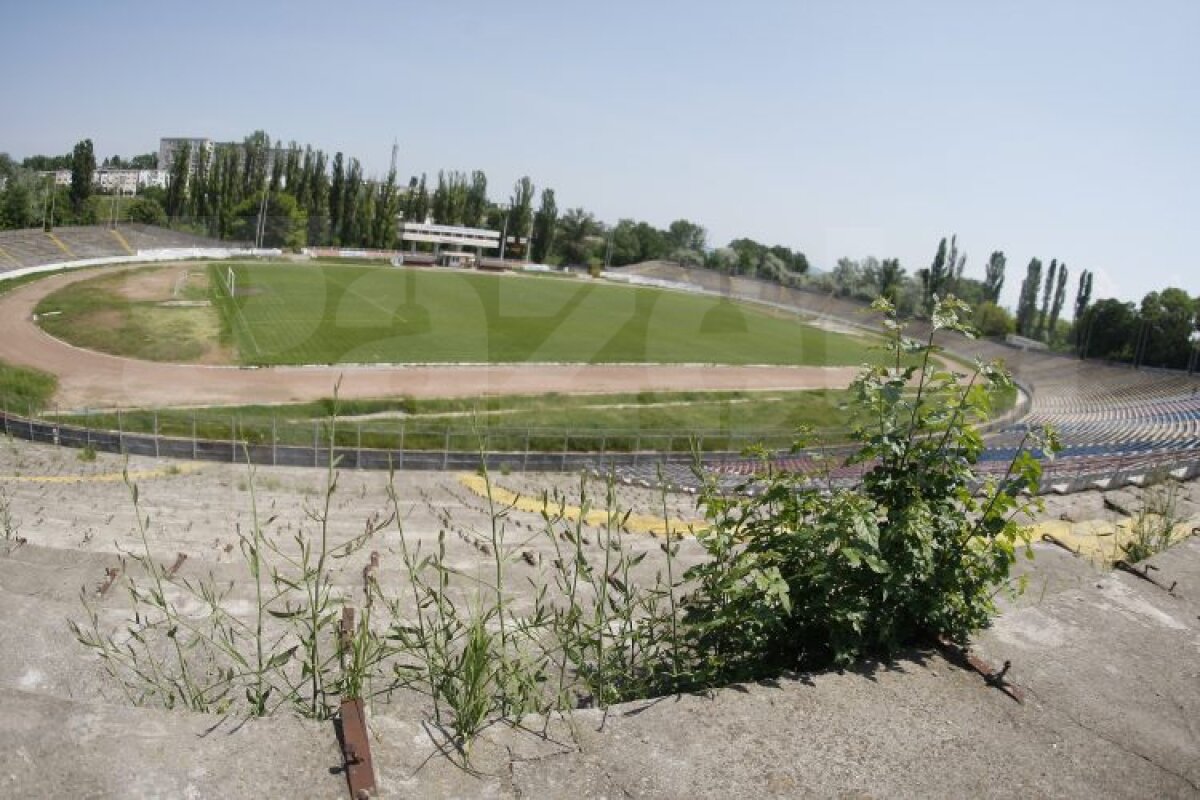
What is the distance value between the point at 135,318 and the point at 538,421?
945 inches

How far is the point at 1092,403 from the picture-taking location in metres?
51.6

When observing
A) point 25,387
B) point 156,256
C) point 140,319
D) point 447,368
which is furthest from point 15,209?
point 447,368

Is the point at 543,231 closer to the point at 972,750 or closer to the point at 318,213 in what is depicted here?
the point at 318,213

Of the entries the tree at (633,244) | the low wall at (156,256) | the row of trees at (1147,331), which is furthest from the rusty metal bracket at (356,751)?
the tree at (633,244)

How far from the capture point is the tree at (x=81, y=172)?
77625 millimetres

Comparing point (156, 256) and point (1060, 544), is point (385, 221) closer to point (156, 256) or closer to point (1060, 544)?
point (156, 256)

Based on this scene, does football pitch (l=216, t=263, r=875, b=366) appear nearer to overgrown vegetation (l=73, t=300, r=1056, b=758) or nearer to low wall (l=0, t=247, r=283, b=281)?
low wall (l=0, t=247, r=283, b=281)

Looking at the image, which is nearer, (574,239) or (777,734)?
(777,734)

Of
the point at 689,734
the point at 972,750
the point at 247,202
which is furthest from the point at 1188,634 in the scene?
the point at 247,202

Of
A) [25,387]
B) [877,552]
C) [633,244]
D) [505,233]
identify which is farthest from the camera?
[633,244]

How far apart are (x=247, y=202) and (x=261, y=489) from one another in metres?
76.3

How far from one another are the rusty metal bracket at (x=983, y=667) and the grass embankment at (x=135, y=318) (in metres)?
37.2

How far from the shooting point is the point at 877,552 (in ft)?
13.0

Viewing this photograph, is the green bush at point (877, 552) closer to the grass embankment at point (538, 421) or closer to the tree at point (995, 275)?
the grass embankment at point (538, 421)
